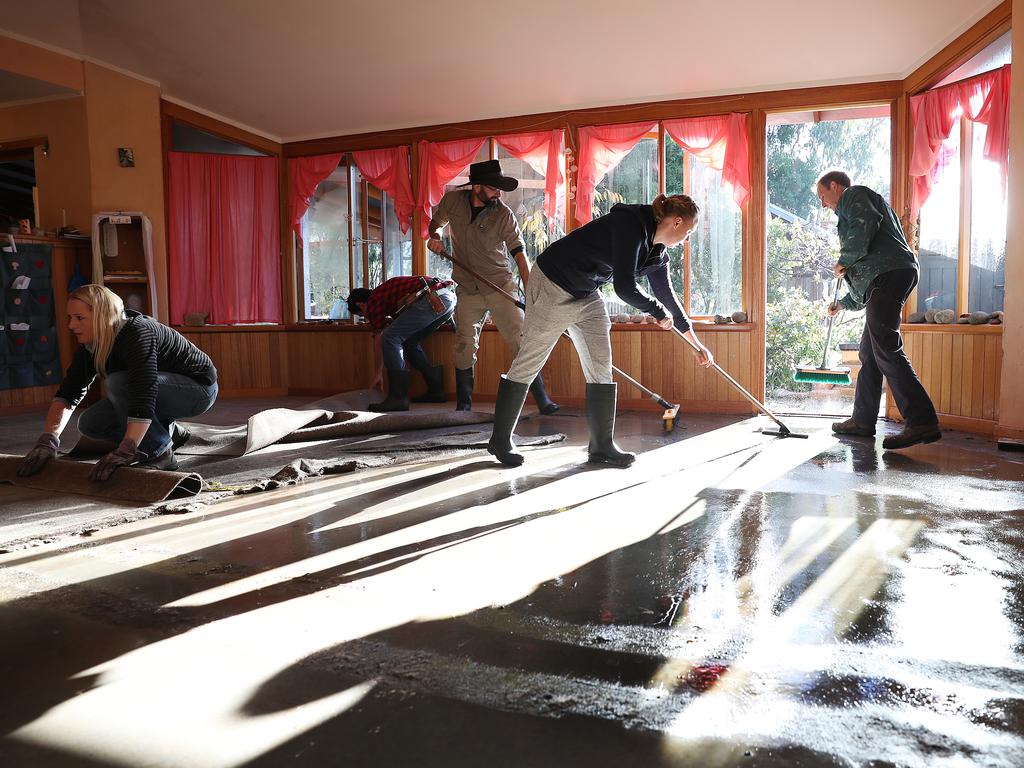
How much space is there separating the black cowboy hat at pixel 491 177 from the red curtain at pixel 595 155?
162 cm

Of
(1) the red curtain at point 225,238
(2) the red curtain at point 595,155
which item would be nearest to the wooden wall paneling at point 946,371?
(2) the red curtain at point 595,155

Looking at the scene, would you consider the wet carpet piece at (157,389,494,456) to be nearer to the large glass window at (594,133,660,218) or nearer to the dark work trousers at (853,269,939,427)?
the dark work trousers at (853,269,939,427)

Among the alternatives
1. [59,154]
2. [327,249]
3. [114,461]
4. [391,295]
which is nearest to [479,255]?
[391,295]

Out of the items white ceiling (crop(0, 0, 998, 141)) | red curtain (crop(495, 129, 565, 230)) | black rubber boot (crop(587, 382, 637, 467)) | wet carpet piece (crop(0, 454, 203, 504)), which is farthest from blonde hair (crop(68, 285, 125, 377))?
red curtain (crop(495, 129, 565, 230))

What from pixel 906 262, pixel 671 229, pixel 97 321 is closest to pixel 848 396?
pixel 906 262

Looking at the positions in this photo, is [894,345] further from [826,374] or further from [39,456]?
[39,456]

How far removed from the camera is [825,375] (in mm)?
4836

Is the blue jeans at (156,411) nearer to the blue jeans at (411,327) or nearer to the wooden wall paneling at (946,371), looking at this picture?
the blue jeans at (411,327)

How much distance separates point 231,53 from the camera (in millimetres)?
6109

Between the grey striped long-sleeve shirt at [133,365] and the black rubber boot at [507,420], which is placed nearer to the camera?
the grey striped long-sleeve shirt at [133,365]

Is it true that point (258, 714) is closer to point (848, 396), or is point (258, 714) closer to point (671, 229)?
point (671, 229)

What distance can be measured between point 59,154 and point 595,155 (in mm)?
4543

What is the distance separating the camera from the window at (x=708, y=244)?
638cm

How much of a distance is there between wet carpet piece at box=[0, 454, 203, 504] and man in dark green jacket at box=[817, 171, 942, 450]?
11.0 ft
